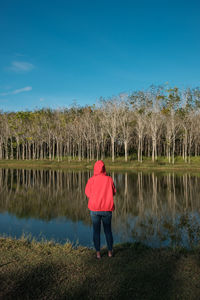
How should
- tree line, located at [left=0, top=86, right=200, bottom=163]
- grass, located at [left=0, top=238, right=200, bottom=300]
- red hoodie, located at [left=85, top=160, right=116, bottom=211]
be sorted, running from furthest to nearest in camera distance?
tree line, located at [left=0, top=86, right=200, bottom=163], red hoodie, located at [left=85, top=160, right=116, bottom=211], grass, located at [left=0, top=238, right=200, bottom=300]

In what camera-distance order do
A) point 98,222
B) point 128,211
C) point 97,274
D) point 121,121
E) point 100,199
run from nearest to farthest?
1. point 97,274
2. point 100,199
3. point 98,222
4. point 128,211
5. point 121,121

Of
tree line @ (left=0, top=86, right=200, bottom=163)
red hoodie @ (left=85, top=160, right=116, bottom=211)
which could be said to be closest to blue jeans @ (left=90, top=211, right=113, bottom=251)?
red hoodie @ (left=85, top=160, right=116, bottom=211)

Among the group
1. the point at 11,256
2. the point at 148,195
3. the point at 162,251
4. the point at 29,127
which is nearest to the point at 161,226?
the point at 162,251

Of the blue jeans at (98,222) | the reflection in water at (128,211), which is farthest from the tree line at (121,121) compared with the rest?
the blue jeans at (98,222)

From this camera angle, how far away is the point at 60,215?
13.3 m

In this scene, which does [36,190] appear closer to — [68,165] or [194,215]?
[194,215]

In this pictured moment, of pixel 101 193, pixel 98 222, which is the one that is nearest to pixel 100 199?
pixel 101 193

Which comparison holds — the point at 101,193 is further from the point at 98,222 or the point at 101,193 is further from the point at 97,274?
the point at 97,274

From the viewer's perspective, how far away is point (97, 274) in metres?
5.66

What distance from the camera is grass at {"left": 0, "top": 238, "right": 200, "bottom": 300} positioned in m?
4.89

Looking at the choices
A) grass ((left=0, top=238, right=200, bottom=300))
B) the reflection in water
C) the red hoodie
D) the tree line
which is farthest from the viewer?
the tree line

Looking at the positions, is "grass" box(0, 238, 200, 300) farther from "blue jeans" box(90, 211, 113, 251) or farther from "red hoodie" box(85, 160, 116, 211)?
"red hoodie" box(85, 160, 116, 211)

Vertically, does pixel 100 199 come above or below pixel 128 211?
above

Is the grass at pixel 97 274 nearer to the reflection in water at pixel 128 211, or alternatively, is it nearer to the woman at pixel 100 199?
the woman at pixel 100 199
